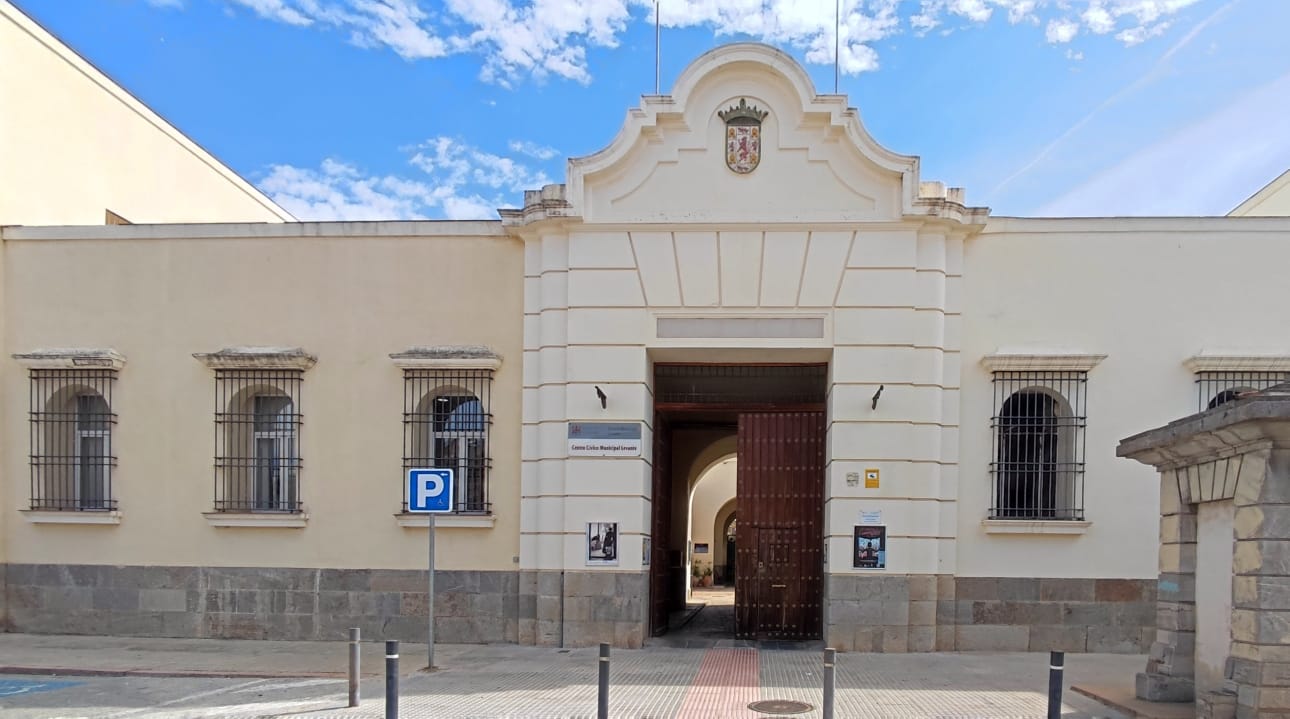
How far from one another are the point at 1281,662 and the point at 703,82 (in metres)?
8.92

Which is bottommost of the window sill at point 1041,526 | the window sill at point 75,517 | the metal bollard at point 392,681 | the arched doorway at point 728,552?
the metal bollard at point 392,681

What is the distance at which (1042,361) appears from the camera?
497 inches

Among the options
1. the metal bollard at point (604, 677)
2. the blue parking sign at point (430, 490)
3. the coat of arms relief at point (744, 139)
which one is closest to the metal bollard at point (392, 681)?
the metal bollard at point (604, 677)

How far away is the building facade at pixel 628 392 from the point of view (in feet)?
41.1

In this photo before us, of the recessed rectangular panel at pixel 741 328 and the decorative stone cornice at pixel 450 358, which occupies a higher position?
the recessed rectangular panel at pixel 741 328

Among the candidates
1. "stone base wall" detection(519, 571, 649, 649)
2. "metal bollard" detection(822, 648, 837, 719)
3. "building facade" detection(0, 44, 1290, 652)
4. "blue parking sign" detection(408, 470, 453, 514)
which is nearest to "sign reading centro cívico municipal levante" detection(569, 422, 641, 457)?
"building facade" detection(0, 44, 1290, 652)

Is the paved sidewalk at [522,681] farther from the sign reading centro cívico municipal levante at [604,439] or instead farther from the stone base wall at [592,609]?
the sign reading centro cívico municipal levante at [604,439]

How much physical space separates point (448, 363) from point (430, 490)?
2.79 m

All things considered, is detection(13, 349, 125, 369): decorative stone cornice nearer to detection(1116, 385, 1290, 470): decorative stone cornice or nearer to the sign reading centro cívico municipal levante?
the sign reading centro cívico municipal levante

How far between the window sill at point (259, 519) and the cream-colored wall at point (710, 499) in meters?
18.4

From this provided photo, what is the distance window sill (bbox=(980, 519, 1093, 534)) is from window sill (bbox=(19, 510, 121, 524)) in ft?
38.8

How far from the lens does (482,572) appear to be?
13016mm

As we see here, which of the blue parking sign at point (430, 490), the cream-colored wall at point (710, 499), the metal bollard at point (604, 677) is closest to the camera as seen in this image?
the metal bollard at point (604, 677)

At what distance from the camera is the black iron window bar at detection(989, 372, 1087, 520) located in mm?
12711
